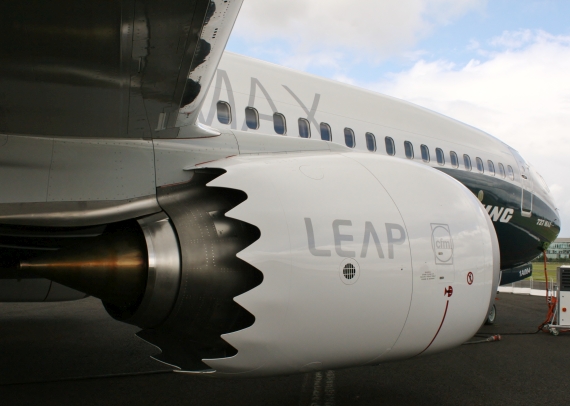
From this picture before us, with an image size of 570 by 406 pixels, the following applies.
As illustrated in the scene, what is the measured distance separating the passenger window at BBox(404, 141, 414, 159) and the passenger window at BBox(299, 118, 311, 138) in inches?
72.6

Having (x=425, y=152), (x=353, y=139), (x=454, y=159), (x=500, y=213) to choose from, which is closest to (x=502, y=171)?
(x=500, y=213)

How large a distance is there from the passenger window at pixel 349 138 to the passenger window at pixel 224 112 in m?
1.65

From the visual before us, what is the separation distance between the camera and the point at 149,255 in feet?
9.93

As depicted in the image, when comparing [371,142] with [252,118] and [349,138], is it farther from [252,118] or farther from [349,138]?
[252,118]

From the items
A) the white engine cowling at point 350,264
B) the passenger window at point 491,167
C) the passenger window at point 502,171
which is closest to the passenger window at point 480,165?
the passenger window at point 491,167

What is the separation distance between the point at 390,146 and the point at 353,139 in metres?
0.73

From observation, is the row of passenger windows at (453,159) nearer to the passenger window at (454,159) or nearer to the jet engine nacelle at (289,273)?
the passenger window at (454,159)

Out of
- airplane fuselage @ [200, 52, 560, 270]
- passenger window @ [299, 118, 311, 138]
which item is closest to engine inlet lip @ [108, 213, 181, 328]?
airplane fuselage @ [200, 52, 560, 270]

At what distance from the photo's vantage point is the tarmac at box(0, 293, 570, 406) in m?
4.38

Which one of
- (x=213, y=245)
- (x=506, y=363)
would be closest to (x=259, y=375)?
(x=213, y=245)

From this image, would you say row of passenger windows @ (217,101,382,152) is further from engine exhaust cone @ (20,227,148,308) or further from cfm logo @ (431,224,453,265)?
cfm logo @ (431,224,453,265)

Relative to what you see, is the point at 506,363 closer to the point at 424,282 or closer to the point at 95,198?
the point at 424,282

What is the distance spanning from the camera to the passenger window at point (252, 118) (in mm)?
5289

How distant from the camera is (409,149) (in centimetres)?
705
